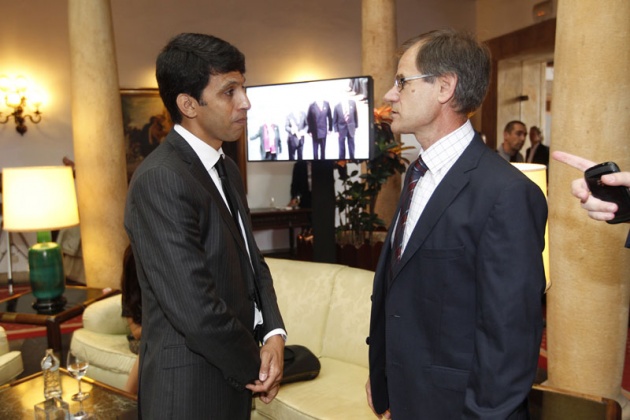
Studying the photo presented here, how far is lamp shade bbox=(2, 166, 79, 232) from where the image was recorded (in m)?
4.31

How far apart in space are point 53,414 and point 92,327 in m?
1.45

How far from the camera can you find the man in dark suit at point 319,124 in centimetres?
353

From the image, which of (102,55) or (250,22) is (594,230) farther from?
(250,22)

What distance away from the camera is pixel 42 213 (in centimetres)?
435

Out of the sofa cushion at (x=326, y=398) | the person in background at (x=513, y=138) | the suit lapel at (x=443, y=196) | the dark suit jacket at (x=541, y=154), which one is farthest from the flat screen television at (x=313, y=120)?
the dark suit jacket at (x=541, y=154)

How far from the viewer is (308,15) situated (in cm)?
1034

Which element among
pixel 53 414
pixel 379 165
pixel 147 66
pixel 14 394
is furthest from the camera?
pixel 147 66

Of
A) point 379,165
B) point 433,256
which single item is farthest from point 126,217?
point 379,165

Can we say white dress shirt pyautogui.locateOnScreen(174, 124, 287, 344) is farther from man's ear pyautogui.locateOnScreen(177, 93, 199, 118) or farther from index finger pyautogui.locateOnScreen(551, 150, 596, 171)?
index finger pyautogui.locateOnScreen(551, 150, 596, 171)

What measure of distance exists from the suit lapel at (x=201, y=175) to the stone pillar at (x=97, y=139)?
13.7 ft

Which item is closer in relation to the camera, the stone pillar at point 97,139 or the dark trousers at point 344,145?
the dark trousers at point 344,145

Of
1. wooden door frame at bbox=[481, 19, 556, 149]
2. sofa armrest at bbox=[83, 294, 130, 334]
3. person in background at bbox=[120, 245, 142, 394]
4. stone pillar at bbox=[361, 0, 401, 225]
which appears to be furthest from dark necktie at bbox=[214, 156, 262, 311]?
wooden door frame at bbox=[481, 19, 556, 149]

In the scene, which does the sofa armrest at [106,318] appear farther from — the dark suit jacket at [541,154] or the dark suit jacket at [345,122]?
the dark suit jacket at [541,154]

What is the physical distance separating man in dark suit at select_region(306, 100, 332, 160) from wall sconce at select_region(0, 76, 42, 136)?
6.54 m
